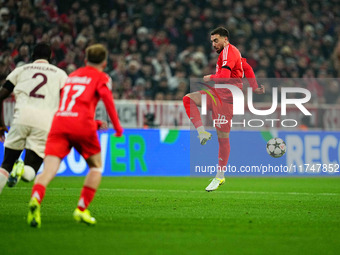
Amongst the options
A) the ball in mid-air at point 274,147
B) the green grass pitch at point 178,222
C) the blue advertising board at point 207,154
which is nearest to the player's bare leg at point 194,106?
the green grass pitch at point 178,222

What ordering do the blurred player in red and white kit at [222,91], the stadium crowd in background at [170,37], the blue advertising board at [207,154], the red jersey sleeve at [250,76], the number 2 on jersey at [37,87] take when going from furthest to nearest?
1. the stadium crowd in background at [170,37]
2. the blue advertising board at [207,154]
3. the red jersey sleeve at [250,76]
4. the blurred player in red and white kit at [222,91]
5. the number 2 on jersey at [37,87]

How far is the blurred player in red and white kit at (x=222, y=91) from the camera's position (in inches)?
431

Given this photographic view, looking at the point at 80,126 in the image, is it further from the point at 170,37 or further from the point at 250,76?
the point at 170,37

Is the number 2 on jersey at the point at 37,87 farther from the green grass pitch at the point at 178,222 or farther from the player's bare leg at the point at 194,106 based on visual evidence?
the player's bare leg at the point at 194,106

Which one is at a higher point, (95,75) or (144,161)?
(95,75)

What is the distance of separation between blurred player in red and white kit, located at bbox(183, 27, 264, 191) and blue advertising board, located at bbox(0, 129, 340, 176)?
523cm

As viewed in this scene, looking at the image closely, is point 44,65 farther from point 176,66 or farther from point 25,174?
point 176,66

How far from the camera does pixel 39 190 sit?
6.81 metres

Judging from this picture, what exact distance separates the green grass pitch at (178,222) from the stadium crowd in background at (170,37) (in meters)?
6.31

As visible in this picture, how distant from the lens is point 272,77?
21109 millimetres

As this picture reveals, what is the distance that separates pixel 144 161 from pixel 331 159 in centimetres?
508

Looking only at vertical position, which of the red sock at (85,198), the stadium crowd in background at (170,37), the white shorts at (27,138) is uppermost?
the stadium crowd in background at (170,37)

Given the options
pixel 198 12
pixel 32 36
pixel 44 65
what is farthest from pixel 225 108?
pixel 198 12

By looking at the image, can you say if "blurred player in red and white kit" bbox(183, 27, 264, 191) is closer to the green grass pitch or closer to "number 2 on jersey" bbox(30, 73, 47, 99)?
the green grass pitch
